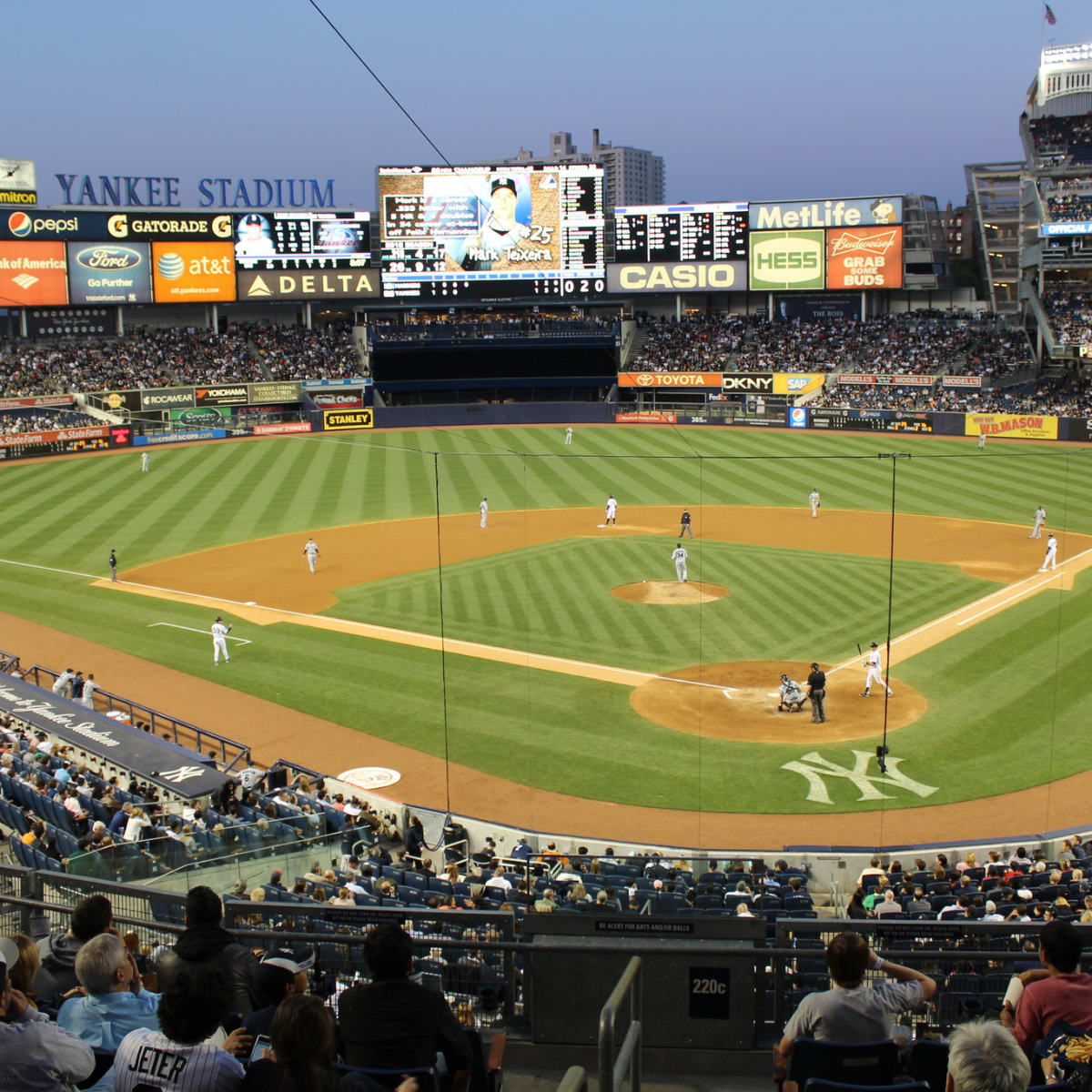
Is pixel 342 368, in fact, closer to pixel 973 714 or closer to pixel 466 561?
pixel 466 561

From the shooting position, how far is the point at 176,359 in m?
77.4

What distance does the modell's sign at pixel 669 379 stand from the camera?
264 ft

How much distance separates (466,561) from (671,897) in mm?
25273

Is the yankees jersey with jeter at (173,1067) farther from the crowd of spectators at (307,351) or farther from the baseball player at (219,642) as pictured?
the crowd of spectators at (307,351)

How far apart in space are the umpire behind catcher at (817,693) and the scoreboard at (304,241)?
65.9 meters

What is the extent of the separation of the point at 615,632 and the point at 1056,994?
78.7ft

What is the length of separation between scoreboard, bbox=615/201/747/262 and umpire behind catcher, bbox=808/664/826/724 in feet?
214

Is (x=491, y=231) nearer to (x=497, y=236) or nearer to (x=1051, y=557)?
(x=497, y=236)

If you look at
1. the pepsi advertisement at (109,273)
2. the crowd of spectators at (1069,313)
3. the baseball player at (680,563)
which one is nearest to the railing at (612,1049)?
the baseball player at (680,563)

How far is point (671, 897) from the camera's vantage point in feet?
43.7

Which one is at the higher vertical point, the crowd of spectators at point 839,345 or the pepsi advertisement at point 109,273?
the pepsi advertisement at point 109,273

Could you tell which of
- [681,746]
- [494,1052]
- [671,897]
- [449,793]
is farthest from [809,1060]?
[681,746]

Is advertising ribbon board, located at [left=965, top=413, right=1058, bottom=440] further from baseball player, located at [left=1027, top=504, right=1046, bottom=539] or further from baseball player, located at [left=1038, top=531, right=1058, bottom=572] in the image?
baseball player, located at [left=1038, top=531, right=1058, bottom=572]

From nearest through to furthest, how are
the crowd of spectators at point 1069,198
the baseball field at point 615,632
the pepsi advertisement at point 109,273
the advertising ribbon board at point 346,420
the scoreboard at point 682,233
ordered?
the baseball field at point 615,632 < the crowd of spectators at point 1069,198 < the advertising ribbon board at point 346,420 < the pepsi advertisement at point 109,273 < the scoreboard at point 682,233
